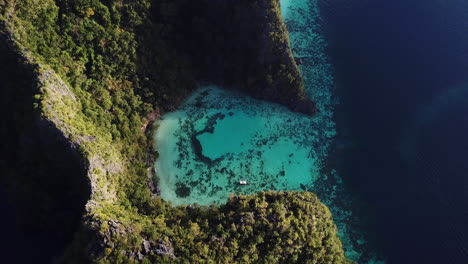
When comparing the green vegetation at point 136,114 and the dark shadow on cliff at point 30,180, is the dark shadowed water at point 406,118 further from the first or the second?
the dark shadow on cliff at point 30,180

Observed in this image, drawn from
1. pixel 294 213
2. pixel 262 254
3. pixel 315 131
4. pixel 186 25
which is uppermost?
pixel 186 25

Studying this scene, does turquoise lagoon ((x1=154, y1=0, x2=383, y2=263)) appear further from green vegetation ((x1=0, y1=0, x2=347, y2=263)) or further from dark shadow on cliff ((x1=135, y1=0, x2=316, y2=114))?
green vegetation ((x1=0, y1=0, x2=347, y2=263))

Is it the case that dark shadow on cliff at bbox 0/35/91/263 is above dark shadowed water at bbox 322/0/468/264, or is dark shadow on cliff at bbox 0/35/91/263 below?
below

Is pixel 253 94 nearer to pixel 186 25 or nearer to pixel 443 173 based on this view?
pixel 186 25

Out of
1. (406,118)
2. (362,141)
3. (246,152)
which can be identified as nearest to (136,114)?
(246,152)

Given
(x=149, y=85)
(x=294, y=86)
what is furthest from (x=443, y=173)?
(x=149, y=85)

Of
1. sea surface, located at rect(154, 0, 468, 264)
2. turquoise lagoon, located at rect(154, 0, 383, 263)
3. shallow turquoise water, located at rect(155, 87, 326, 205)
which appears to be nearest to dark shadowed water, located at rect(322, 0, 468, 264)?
sea surface, located at rect(154, 0, 468, 264)

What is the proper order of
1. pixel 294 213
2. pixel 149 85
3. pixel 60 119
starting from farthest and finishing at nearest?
1. pixel 149 85
2. pixel 294 213
3. pixel 60 119
